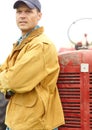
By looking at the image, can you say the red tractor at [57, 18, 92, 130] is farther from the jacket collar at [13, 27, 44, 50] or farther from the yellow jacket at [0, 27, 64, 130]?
the jacket collar at [13, 27, 44, 50]

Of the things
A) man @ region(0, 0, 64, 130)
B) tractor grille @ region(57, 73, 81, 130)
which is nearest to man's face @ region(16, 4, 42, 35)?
man @ region(0, 0, 64, 130)

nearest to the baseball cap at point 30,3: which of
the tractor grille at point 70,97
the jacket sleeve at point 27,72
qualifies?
the jacket sleeve at point 27,72

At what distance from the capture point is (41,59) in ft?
7.79

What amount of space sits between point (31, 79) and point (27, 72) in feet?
0.17

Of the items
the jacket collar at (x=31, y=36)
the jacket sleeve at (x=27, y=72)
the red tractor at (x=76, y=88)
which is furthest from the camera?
the red tractor at (x=76, y=88)

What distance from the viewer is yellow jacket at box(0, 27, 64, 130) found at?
92.7 inches

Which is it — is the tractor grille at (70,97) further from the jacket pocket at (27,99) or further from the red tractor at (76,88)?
the jacket pocket at (27,99)

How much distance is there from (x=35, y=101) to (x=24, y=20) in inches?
22.4

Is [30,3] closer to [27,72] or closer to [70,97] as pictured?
[27,72]

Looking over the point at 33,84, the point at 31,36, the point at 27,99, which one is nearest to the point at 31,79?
the point at 33,84

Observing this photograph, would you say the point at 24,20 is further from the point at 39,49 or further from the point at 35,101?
the point at 35,101

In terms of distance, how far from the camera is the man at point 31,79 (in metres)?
2.36

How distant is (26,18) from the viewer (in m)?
2.54

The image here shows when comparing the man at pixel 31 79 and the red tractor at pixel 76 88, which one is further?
the red tractor at pixel 76 88
